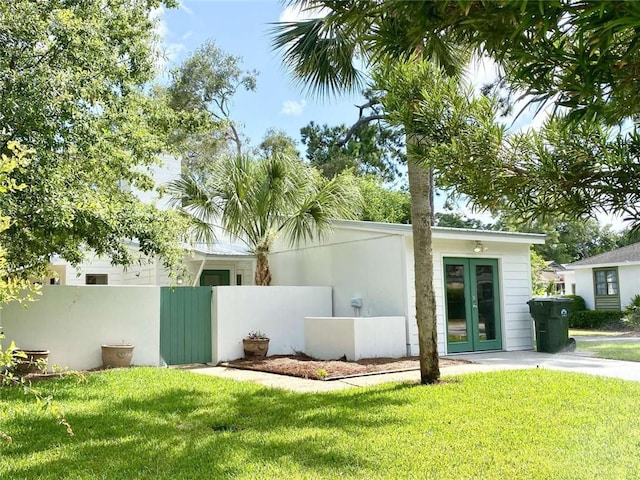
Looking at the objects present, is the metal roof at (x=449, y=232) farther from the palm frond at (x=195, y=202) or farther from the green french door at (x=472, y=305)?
the palm frond at (x=195, y=202)

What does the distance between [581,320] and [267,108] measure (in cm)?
1756

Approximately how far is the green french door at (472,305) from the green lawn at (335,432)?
163 inches

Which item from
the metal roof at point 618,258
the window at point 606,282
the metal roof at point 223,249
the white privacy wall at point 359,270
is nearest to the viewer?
the white privacy wall at point 359,270

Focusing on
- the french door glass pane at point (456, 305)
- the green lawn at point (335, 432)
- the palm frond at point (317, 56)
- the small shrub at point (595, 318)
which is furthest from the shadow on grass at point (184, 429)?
the small shrub at point (595, 318)

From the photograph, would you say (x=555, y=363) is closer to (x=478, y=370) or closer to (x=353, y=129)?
(x=478, y=370)

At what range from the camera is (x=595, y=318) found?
73.2 feet

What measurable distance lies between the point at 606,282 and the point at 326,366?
19.8m

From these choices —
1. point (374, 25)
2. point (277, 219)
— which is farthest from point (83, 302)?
point (374, 25)

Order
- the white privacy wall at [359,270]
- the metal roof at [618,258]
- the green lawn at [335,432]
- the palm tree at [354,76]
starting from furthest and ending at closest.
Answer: the metal roof at [618,258], the white privacy wall at [359,270], the palm tree at [354,76], the green lawn at [335,432]

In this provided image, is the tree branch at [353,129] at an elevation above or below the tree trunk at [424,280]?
above

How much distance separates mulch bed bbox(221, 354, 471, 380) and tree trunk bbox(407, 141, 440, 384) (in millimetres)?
1547

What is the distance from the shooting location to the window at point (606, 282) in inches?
955

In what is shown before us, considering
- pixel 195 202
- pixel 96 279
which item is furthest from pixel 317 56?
pixel 96 279

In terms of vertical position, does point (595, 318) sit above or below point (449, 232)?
below
